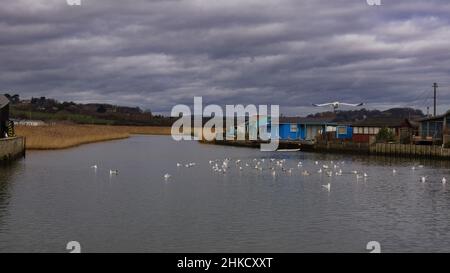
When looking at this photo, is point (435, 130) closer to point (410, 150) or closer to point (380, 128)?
point (410, 150)

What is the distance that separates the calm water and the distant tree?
30420mm

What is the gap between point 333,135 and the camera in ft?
312

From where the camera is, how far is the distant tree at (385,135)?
79.4m

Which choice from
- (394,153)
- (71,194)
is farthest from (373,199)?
(394,153)

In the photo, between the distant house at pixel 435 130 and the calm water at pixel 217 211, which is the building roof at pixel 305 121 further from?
the calm water at pixel 217 211

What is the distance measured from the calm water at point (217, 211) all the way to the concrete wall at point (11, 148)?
248cm

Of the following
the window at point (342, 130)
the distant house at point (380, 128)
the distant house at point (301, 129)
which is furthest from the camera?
the distant house at point (301, 129)

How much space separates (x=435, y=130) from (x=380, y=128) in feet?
37.9

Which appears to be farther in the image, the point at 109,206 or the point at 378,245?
the point at 109,206

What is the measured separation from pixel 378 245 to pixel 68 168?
33.1 m

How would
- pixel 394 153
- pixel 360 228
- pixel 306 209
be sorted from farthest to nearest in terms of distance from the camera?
pixel 394 153, pixel 306 209, pixel 360 228

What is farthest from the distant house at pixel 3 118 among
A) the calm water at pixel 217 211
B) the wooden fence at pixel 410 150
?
the wooden fence at pixel 410 150

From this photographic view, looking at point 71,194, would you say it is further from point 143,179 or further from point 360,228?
point 360,228

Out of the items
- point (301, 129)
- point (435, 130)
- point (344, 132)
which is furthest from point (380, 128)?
point (301, 129)
